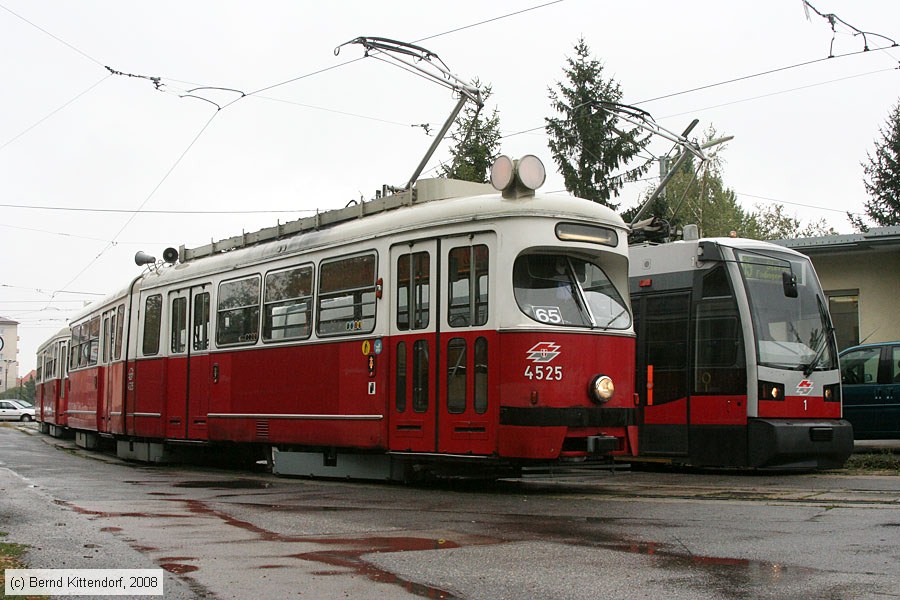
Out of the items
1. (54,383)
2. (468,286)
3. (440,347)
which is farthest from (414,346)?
(54,383)

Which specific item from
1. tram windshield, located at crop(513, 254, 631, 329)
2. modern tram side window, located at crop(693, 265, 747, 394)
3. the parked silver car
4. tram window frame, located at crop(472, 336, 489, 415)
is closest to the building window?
modern tram side window, located at crop(693, 265, 747, 394)

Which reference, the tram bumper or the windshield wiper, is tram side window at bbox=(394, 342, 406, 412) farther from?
the windshield wiper

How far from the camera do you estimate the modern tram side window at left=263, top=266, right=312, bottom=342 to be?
13.6m

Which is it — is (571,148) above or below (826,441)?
above

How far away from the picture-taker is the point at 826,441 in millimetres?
13242

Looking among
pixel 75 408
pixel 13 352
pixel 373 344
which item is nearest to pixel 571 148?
pixel 75 408

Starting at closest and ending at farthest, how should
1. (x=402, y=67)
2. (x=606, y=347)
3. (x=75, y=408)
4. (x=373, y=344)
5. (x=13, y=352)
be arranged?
1. (x=606, y=347)
2. (x=373, y=344)
3. (x=402, y=67)
4. (x=75, y=408)
5. (x=13, y=352)

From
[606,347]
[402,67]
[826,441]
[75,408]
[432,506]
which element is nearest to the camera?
[432,506]

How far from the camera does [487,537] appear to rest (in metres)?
7.77

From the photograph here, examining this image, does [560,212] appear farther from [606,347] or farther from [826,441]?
[826,441]

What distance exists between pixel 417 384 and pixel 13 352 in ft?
450

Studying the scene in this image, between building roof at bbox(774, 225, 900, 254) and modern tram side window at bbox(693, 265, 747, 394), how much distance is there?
9.02m

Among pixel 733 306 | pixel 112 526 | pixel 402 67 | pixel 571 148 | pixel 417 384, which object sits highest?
pixel 571 148

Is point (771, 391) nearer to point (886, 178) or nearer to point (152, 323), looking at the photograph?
point (152, 323)
